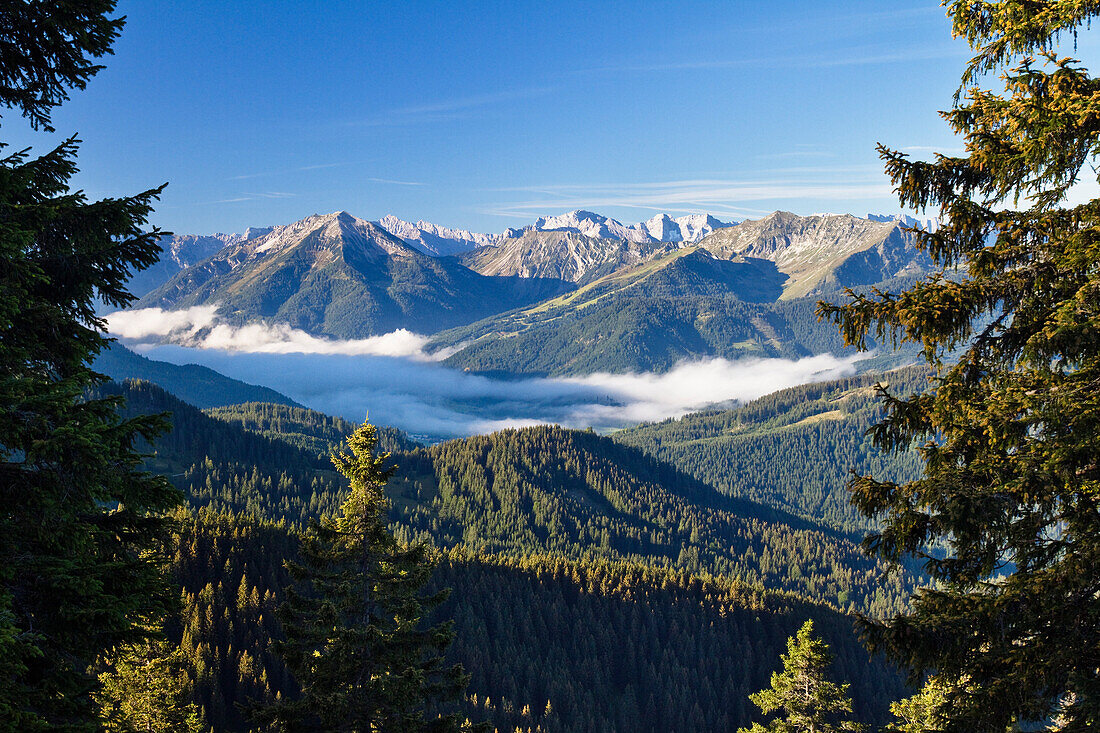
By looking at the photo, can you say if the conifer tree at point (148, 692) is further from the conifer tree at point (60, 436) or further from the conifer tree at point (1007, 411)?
the conifer tree at point (1007, 411)

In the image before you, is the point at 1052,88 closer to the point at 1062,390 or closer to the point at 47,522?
the point at 1062,390

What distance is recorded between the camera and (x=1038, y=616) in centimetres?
1069

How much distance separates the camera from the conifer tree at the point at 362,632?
1945 centimetres

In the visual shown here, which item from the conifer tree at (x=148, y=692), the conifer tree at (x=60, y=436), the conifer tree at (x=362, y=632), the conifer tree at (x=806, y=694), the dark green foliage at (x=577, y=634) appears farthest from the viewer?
the dark green foliage at (x=577, y=634)

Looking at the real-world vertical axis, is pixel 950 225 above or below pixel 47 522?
above

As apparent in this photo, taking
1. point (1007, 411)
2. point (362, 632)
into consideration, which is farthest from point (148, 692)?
point (1007, 411)

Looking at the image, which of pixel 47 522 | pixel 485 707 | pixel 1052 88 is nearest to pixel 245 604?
pixel 485 707

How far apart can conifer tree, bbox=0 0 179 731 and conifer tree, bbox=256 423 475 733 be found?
27.1ft

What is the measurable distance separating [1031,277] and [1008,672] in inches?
274

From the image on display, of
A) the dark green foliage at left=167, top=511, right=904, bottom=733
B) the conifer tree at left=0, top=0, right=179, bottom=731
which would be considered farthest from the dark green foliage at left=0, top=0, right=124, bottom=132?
the dark green foliage at left=167, top=511, right=904, bottom=733

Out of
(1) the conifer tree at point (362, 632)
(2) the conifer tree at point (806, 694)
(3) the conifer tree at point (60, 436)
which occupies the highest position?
(3) the conifer tree at point (60, 436)

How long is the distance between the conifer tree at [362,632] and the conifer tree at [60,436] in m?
8.27

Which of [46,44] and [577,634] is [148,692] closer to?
[46,44]

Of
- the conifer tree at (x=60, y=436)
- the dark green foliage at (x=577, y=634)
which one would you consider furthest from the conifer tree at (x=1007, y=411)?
the dark green foliage at (x=577, y=634)
